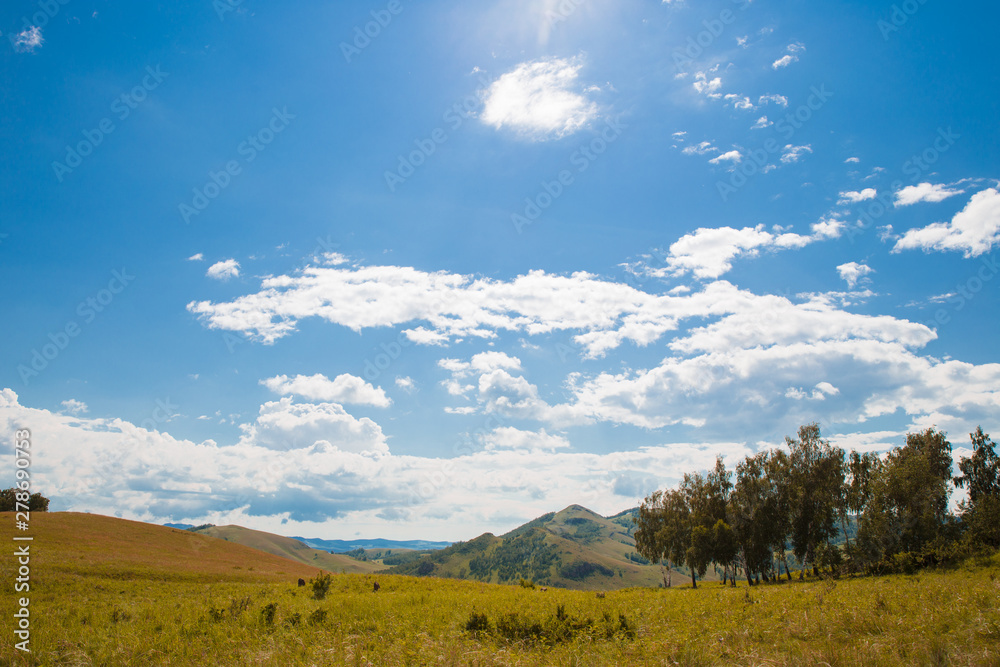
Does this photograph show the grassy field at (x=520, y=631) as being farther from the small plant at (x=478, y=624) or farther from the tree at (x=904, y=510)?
the tree at (x=904, y=510)

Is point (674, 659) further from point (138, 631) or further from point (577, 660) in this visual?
point (138, 631)

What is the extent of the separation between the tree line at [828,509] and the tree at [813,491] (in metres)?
0.13

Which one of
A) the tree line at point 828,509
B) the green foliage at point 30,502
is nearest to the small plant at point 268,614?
the tree line at point 828,509

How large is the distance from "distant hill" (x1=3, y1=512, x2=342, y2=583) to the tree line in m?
59.1

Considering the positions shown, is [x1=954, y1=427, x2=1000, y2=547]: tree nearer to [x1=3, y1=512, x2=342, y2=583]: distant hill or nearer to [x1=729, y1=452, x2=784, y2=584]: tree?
[x1=729, y1=452, x2=784, y2=584]: tree

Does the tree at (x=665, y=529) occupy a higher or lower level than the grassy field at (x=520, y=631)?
lower

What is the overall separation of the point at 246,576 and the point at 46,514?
55.7 m

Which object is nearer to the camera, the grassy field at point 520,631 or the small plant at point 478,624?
the grassy field at point 520,631

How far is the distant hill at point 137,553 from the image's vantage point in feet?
152

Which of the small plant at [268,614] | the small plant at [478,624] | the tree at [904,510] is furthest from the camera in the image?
the tree at [904,510]

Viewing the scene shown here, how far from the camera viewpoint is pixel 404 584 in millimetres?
37906

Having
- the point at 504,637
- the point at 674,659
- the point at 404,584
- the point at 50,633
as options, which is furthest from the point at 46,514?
the point at 674,659

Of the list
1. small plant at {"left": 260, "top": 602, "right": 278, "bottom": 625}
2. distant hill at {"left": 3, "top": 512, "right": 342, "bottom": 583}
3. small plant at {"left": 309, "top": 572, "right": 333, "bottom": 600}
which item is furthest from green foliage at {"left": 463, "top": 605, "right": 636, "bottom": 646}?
distant hill at {"left": 3, "top": 512, "right": 342, "bottom": 583}

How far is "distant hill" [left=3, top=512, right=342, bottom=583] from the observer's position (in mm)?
46469
